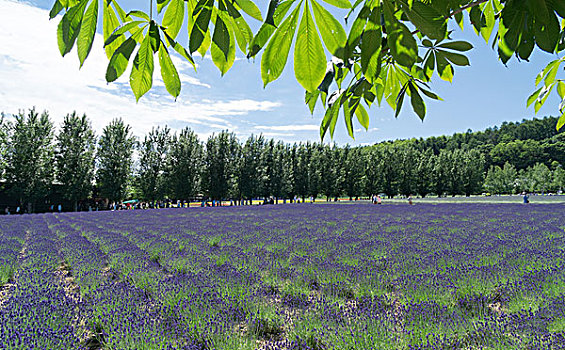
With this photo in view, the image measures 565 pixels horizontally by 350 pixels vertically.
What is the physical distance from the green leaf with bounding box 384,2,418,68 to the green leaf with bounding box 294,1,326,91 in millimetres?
169

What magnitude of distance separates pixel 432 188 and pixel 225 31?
83.5m

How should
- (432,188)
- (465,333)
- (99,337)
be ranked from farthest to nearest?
(432,188), (99,337), (465,333)

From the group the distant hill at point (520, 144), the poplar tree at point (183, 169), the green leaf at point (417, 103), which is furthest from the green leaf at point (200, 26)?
the distant hill at point (520, 144)

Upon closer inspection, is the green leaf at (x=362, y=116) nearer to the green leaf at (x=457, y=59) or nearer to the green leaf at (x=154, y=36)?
the green leaf at (x=457, y=59)

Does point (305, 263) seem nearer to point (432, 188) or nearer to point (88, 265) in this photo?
point (88, 265)

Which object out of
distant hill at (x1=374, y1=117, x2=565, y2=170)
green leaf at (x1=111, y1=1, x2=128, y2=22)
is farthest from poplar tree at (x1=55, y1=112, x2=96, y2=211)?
distant hill at (x1=374, y1=117, x2=565, y2=170)

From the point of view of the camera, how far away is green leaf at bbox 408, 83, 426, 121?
1087 millimetres

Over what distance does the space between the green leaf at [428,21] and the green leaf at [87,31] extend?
29.9 inches

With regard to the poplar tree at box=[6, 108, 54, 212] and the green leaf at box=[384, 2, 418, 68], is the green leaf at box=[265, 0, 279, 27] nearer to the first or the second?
the green leaf at box=[384, 2, 418, 68]

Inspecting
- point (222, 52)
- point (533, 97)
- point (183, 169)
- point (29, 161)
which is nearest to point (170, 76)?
point (222, 52)

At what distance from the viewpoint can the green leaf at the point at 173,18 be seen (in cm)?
91

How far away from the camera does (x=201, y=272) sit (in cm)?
579

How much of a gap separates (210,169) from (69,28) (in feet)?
167

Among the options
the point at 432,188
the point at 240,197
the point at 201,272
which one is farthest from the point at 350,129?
the point at 432,188
